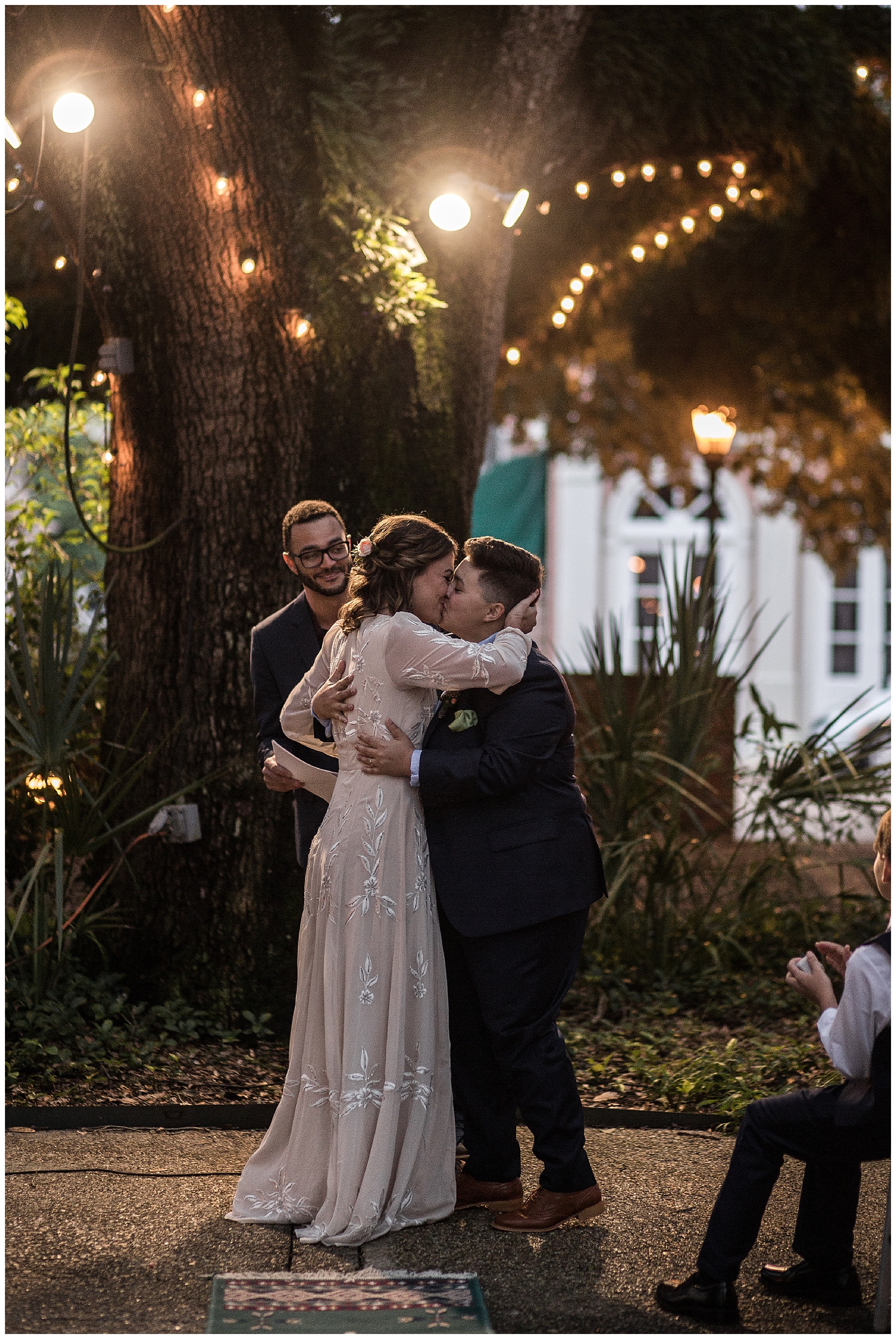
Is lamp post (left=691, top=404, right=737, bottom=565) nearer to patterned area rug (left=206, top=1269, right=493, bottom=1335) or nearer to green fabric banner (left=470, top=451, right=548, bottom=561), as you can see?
green fabric banner (left=470, top=451, right=548, bottom=561)

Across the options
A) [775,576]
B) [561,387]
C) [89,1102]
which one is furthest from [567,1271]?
[775,576]

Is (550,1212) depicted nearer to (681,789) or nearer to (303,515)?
(303,515)

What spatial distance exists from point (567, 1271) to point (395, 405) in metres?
3.65

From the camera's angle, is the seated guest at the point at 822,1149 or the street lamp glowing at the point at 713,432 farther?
the street lamp glowing at the point at 713,432

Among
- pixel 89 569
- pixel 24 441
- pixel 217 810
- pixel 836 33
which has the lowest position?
pixel 217 810

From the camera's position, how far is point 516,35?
20.8 ft

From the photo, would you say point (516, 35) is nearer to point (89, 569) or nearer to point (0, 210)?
point (0, 210)

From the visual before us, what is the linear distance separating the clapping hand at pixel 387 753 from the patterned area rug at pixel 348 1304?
1261 mm

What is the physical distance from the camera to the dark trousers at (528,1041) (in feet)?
12.0

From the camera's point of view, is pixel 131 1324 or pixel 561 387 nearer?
pixel 131 1324

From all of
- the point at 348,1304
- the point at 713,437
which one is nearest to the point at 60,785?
the point at 348,1304

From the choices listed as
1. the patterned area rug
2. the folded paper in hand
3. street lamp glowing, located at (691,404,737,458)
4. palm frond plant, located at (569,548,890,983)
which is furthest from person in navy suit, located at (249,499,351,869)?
street lamp glowing, located at (691,404,737,458)

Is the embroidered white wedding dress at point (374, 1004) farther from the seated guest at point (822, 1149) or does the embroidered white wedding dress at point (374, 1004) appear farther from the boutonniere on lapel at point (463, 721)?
the seated guest at point (822, 1149)

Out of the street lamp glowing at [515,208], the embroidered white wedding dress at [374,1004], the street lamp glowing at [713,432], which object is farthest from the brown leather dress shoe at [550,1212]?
the street lamp glowing at [713,432]
